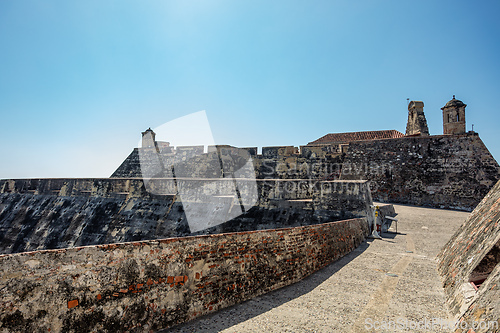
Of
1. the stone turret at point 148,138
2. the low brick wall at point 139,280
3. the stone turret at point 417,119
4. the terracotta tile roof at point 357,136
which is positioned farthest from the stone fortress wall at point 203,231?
the terracotta tile roof at point 357,136

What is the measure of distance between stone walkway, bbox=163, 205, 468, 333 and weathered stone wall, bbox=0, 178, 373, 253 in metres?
2.31

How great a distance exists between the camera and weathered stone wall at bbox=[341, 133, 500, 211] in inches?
529

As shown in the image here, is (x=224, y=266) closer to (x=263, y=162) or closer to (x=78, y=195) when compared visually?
(x=78, y=195)

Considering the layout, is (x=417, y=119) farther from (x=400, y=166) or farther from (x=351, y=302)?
(x=351, y=302)

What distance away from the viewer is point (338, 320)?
3.13 m

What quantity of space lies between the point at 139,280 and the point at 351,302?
263 centimetres

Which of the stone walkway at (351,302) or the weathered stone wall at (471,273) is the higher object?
the weathered stone wall at (471,273)

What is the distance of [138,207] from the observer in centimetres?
1048

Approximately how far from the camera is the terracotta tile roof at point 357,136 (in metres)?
22.4

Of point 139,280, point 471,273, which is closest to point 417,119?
point 471,273

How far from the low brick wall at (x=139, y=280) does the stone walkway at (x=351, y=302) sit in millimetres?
238

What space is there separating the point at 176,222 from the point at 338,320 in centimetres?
690

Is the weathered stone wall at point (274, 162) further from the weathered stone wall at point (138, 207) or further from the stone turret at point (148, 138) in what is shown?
the weathered stone wall at point (138, 207)

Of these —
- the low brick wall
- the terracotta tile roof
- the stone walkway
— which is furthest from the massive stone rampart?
the low brick wall
